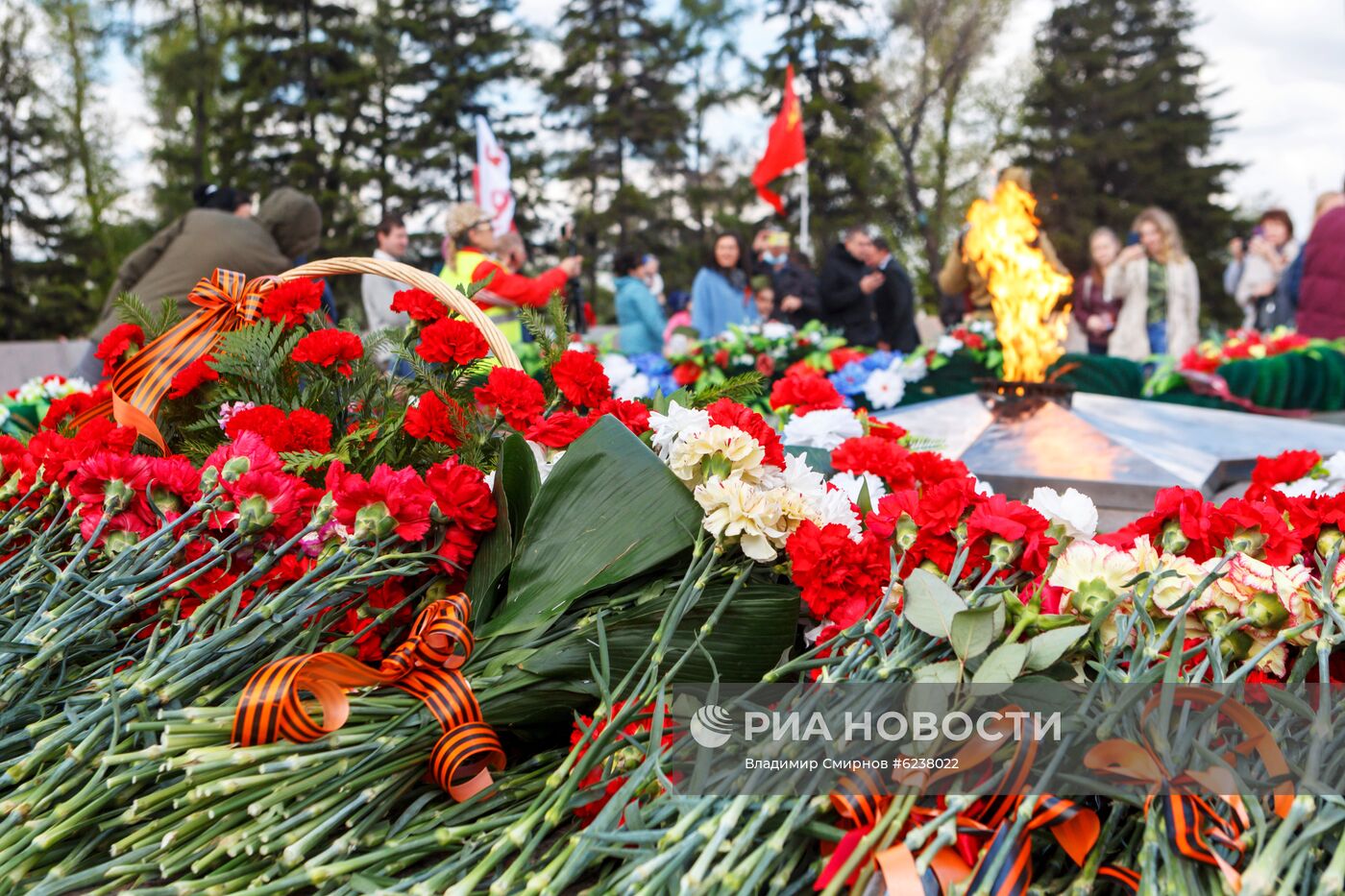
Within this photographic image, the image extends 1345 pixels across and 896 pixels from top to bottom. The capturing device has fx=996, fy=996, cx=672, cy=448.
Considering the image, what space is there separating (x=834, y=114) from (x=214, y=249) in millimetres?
21166

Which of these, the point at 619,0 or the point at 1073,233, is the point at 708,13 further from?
the point at 1073,233

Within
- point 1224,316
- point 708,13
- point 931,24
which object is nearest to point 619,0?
point 708,13

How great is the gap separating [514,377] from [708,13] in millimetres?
25362

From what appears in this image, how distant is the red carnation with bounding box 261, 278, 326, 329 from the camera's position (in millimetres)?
1515

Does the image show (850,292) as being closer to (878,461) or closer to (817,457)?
(817,457)

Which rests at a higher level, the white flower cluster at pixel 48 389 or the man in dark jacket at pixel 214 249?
the man in dark jacket at pixel 214 249

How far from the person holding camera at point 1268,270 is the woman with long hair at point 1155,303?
154cm

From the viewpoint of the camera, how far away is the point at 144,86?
20.5m

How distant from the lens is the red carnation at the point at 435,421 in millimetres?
1333

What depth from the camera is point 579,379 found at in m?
1.37

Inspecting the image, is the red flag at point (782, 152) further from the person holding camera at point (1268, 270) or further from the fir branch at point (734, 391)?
the fir branch at point (734, 391)

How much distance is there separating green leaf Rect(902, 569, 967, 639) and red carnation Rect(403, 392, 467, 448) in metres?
0.68

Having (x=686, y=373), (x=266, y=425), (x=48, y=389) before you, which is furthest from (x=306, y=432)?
(x=686, y=373)

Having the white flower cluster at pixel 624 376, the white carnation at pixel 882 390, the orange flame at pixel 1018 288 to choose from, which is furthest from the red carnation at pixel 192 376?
the white carnation at pixel 882 390
